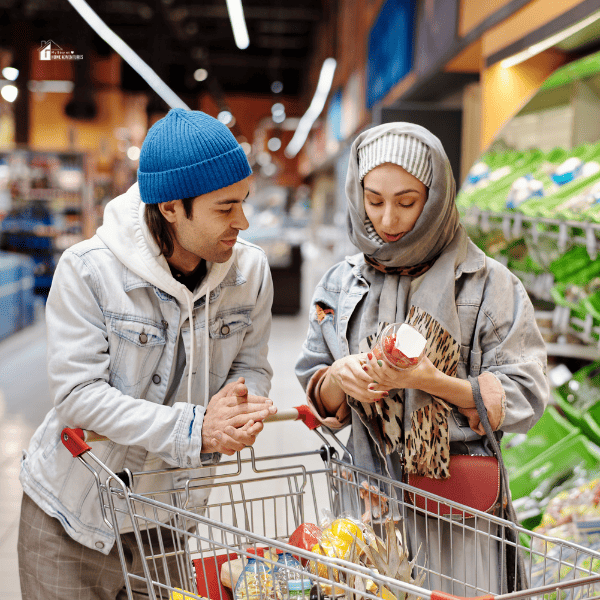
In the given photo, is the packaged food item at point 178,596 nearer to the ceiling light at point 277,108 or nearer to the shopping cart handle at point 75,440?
the shopping cart handle at point 75,440

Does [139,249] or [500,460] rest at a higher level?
[139,249]

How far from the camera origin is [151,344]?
1486 mm

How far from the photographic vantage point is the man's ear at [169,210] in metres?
1.45

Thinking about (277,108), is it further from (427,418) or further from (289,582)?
(289,582)

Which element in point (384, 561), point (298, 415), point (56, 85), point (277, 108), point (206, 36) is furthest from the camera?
point (277, 108)

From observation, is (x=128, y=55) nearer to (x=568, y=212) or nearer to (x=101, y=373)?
(x=568, y=212)

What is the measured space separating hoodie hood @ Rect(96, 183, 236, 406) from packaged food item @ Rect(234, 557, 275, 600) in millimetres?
427

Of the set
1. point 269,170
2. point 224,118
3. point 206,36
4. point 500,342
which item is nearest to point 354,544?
point 500,342

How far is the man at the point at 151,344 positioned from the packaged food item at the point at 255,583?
0.24 m

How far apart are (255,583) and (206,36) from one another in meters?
16.9

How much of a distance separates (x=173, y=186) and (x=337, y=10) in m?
12.6

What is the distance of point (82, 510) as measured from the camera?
1.52m

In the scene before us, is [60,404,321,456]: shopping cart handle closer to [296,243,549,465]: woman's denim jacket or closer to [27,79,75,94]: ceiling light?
[296,243,549,465]: woman's denim jacket

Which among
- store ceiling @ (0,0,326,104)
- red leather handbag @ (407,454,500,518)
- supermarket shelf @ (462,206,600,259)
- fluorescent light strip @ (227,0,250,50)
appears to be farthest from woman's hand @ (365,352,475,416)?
fluorescent light strip @ (227,0,250,50)
